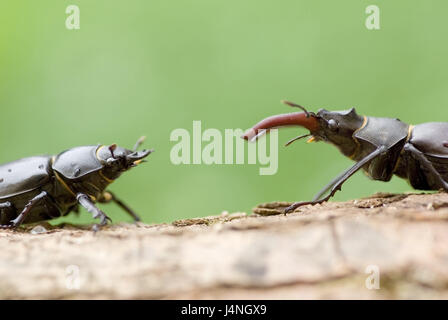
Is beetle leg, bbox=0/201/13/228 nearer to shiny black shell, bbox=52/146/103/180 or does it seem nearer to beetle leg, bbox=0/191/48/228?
beetle leg, bbox=0/191/48/228

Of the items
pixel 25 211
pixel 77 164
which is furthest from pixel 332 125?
pixel 25 211

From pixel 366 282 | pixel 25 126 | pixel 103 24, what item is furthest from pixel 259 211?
pixel 103 24

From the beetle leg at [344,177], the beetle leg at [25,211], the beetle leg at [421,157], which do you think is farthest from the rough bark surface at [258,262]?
the beetle leg at [25,211]

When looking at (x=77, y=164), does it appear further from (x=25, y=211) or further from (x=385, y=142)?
(x=385, y=142)

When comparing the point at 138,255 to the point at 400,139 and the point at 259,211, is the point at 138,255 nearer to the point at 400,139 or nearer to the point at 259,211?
the point at 259,211

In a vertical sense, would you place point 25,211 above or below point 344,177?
below
